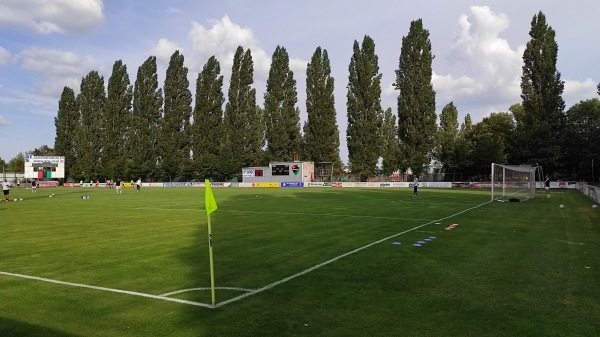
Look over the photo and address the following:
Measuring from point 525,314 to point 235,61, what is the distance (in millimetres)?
78591

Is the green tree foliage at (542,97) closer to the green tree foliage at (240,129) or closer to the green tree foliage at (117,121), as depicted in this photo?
the green tree foliage at (240,129)

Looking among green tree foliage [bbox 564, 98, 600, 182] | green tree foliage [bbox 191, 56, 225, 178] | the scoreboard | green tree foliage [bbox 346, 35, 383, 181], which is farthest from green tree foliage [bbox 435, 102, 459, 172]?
the scoreboard

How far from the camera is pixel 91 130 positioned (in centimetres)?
9075

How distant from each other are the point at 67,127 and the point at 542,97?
9425cm

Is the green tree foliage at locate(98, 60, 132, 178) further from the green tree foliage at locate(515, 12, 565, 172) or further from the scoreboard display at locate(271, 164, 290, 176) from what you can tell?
the green tree foliage at locate(515, 12, 565, 172)

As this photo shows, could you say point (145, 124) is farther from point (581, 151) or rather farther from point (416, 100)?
point (581, 151)

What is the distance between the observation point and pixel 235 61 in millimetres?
79938

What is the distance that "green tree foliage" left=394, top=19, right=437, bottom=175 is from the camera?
65.1m

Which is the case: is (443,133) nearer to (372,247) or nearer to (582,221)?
(582,221)

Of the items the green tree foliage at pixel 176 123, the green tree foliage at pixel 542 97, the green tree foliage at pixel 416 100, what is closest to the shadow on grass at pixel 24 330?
the green tree foliage at pixel 542 97

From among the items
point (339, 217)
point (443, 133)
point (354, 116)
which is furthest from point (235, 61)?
point (339, 217)

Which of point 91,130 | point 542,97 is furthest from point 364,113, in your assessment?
point 91,130

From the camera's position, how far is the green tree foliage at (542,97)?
182ft

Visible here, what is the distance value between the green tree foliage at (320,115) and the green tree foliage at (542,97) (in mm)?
29323
